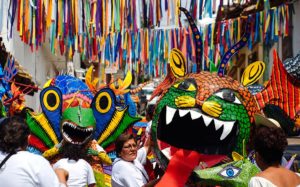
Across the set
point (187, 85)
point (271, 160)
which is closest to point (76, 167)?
point (187, 85)

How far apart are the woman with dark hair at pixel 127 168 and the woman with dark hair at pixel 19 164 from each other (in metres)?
1.03

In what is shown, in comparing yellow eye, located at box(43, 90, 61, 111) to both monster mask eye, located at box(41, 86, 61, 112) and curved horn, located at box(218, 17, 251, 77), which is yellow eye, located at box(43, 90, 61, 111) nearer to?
monster mask eye, located at box(41, 86, 61, 112)

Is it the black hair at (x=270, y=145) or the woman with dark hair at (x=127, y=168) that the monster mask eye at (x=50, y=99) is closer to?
the woman with dark hair at (x=127, y=168)

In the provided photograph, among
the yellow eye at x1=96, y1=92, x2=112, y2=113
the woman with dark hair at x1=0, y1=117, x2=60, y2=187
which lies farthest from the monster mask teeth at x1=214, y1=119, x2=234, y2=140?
the yellow eye at x1=96, y1=92, x2=112, y2=113

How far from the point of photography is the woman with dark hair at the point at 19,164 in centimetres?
344

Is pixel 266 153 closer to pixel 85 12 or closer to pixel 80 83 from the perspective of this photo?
pixel 80 83

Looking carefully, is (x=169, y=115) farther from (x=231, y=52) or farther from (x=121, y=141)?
(x=121, y=141)

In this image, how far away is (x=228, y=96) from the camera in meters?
3.92

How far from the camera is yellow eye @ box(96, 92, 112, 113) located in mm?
5938

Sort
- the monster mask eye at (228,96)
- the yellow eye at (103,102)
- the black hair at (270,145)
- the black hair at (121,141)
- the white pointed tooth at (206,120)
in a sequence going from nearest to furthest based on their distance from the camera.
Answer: the black hair at (270,145) < the white pointed tooth at (206,120) < the monster mask eye at (228,96) < the black hair at (121,141) < the yellow eye at (103,102)

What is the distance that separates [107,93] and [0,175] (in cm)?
254

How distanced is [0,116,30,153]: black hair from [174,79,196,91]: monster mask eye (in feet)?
3.50

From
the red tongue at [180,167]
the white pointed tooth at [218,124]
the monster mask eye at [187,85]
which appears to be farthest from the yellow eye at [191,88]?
the red tongue at [180,167]

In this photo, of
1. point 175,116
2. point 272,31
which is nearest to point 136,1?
point 272,31
